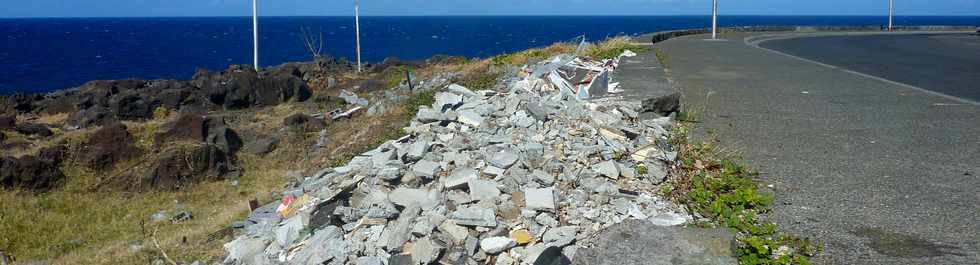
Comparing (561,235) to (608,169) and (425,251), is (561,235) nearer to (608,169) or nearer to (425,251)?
(425,251)

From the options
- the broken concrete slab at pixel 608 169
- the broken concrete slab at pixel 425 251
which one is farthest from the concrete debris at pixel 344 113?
the broken concrete slab at pixel 425 251

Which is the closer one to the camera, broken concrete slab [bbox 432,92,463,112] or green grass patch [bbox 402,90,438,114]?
broken concrete slab [bbox 432,92,463,112]

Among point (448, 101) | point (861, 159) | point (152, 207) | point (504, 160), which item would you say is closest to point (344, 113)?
point (152, 207)

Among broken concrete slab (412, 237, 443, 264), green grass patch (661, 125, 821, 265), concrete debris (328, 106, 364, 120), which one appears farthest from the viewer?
concrete debris (328, 106, 364, 120)

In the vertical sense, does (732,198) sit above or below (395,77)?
below

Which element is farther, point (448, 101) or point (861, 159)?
point (448, 101)

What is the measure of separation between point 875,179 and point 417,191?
2.56 meters

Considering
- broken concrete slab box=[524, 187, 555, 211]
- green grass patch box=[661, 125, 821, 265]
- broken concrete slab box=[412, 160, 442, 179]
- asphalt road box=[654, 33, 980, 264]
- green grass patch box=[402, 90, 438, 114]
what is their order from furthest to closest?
green grass patch box=[402, 90, 438, 114], broken concrete slab box=[412, 160, 442, 179], broken concrete slab box=[524, 187, 555, 211], asphalt road box=[654, 33, 980, 264], green grass patch box=[661, 125, 821, 265]

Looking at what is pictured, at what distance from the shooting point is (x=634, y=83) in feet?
23.5

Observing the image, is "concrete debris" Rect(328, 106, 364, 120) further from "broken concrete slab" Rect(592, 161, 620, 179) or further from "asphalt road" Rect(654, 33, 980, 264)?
"broken concrete slab" Rect(592, 161, 620, 179)

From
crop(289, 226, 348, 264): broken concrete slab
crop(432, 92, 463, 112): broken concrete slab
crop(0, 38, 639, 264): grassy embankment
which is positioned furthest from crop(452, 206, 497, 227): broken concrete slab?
crop(432, 92, 463, 112): broken concrete slab

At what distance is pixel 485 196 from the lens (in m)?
3.98

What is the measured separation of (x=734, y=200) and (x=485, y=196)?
1242 millimetres

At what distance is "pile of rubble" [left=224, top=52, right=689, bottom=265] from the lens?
3533 mm
